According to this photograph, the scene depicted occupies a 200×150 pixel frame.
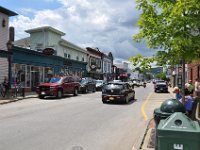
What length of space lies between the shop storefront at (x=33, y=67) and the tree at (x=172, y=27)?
69.5 feet

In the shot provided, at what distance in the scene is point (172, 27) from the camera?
956 centimetres

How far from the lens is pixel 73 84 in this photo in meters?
30.0

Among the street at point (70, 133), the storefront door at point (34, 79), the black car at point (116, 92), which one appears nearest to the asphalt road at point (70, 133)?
the street at point (70, 133)

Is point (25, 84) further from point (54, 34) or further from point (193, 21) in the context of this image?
point (193, 21)

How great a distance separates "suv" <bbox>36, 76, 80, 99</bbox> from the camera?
26.3 metres

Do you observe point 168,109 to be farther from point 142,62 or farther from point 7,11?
point 7,11

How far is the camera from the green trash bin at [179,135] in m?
4.75

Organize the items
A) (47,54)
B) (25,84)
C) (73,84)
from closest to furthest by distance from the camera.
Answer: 1. (73,84)
2. (25,84)
3. (47,54)

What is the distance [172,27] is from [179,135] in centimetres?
536

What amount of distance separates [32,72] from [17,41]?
54.9 feet

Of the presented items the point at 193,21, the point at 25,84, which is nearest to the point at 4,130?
the point at 193,21

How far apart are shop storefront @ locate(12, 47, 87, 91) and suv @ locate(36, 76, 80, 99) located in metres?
4.04

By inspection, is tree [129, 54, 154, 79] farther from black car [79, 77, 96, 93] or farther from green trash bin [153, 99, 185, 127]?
black car [79, 77, 96, 93]

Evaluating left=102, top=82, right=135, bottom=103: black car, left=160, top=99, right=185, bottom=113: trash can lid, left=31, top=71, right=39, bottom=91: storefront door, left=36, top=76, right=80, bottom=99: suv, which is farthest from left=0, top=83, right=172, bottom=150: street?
left=31, top=71, right=39, bottom=91: storefront door
